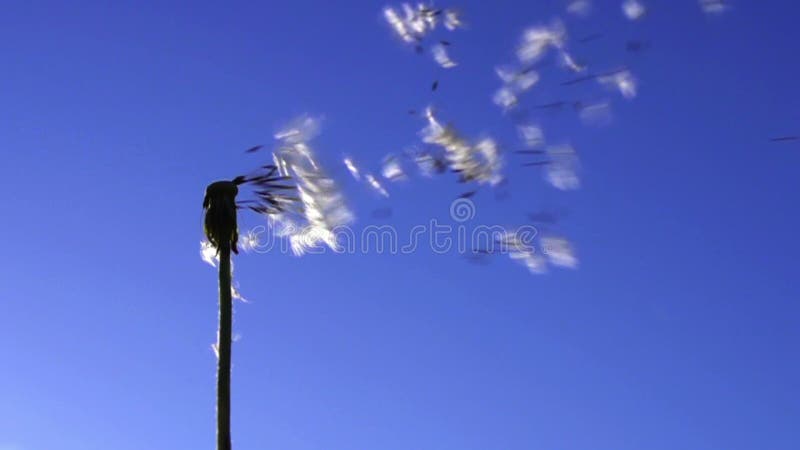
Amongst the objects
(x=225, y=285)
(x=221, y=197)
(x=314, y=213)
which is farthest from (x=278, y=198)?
(x=225, y=285)

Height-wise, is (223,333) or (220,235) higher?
(220,235)

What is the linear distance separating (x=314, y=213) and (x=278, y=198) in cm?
71

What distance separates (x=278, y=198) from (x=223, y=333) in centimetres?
394

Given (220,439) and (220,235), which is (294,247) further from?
(220,439)

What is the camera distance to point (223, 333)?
10523 mm

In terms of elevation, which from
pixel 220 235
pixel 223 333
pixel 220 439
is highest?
pixel 220 235

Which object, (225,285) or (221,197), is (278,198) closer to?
(221,197)

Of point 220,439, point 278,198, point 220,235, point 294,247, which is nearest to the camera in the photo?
point 220,439

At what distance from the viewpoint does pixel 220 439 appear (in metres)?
10.2

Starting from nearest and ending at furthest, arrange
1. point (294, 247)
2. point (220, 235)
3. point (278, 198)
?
point (220, 235) → point (278, 198) → point (294, 247)

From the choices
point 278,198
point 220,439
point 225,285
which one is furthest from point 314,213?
point 220,439

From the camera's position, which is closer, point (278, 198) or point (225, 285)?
point (225, 285)

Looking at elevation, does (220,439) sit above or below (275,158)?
below

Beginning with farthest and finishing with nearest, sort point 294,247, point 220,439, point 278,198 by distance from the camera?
point 294,247
point 278,198
point 220,439
